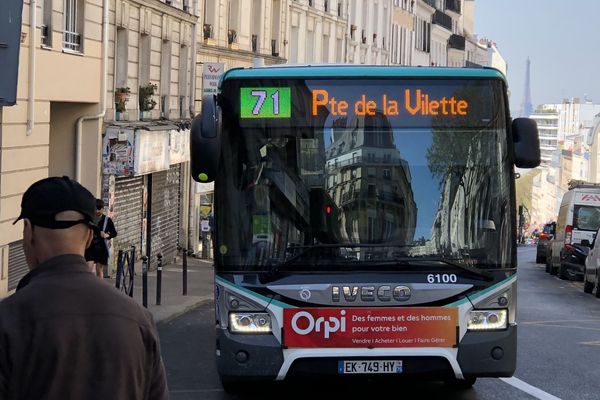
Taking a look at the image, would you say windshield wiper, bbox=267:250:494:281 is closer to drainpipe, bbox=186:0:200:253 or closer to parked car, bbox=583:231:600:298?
parked car, bbox=583:231:600:298

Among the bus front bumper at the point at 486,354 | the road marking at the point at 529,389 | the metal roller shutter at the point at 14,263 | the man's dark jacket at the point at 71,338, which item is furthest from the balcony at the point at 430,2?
the man's dark jacket at the point at 71,338

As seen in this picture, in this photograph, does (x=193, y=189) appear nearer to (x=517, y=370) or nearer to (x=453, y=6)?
(x=517, y=370)

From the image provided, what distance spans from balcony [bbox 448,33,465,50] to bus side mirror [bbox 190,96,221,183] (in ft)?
262

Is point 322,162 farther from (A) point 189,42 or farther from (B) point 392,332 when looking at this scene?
(A) point 189,42

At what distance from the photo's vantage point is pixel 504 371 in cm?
892

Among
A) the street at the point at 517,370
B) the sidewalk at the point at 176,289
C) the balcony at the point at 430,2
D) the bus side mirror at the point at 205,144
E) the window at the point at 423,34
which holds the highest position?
the balcony at the point at 430,2

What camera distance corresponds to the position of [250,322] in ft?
29.0

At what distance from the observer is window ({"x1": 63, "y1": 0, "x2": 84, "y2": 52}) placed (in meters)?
20.8

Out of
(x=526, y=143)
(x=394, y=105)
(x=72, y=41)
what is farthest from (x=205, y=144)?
(x=72, y=41)

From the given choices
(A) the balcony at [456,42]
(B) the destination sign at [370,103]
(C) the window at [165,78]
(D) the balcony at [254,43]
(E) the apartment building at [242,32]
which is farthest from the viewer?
(A) the balcony at [456,42]

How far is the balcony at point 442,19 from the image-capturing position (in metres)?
80.6

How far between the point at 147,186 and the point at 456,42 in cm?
6343

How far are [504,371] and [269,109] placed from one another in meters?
2.73

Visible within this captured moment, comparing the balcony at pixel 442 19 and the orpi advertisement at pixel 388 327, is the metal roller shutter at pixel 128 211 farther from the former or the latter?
the balcony at pixel 442 19
